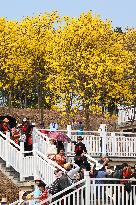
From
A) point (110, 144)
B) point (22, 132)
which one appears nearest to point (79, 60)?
point (110, 144)

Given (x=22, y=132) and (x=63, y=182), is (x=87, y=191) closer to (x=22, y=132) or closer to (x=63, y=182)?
(x=63, y=182)

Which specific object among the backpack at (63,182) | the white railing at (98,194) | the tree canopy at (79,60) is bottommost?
the white railing at (98,194)

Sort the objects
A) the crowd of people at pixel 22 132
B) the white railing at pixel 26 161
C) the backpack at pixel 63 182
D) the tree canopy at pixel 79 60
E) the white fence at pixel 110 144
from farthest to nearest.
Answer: the tree canopy at pixel 79 60
the white fence at pixel 110 144
the crowd of people at pixel 22 132
the white railing at pixel 26 161
the backpack at pixel 63 182

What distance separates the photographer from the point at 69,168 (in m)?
22.5

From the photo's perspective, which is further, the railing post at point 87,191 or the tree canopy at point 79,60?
the tree canopy at point 79,60

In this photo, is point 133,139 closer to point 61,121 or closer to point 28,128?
point 28,128

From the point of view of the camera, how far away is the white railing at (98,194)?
21.3 meters

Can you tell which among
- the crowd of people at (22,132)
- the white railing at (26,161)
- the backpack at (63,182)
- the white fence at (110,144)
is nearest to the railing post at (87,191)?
the backpack at (63,182)

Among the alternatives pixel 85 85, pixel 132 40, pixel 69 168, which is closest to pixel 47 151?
pixel 69 168

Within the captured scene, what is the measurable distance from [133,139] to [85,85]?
12497mm

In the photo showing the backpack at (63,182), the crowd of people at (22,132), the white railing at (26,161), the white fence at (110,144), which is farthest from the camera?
the white fence at (110,144)

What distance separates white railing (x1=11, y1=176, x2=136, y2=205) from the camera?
2132 centimetres

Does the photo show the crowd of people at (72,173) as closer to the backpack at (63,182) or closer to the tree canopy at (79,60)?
the backpack at (63,182)

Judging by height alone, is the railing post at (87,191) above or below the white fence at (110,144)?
below
